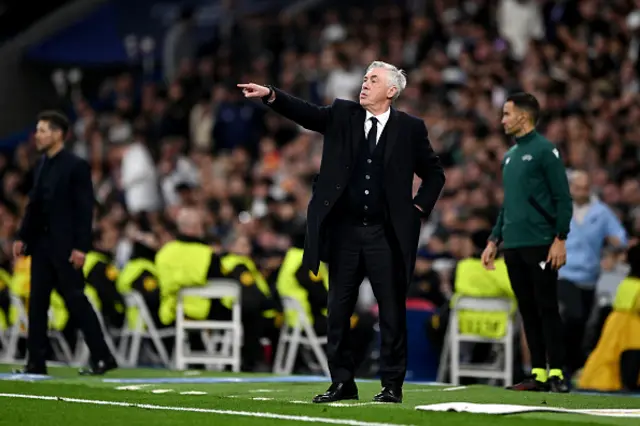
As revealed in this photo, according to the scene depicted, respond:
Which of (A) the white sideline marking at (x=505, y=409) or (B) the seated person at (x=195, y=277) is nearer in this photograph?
(A) the white sideline marking at (x=505, y=409)

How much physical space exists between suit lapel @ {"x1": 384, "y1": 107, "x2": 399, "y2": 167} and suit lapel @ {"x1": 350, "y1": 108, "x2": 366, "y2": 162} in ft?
0.56

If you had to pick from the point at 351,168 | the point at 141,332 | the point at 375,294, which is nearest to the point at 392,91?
the point at 351,168

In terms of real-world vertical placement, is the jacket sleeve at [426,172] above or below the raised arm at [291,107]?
below

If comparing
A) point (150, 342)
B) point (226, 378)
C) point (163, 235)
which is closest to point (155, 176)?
point (163, 235)

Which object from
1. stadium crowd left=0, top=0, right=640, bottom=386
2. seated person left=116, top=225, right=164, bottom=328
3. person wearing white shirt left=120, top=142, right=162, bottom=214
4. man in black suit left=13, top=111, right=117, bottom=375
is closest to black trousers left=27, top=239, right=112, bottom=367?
man in black suit left=13, top=111, right=117, bottom=375

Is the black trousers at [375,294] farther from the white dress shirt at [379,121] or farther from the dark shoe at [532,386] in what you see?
the dark shoe at [532,386]

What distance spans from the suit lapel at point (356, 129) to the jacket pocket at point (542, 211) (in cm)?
240

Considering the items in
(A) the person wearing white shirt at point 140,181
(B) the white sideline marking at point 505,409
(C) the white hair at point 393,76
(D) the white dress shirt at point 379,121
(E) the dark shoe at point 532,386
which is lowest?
(B) the white sideline marking at point 505,409

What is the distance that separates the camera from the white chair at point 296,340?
15570mm

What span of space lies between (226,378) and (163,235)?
521 centimetres

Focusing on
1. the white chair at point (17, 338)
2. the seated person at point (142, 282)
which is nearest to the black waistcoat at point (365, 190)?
the seated person at point (142, 282)

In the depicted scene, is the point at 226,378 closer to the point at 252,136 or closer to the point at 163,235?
the point at 163,235

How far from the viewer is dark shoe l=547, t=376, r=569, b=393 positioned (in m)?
12.2

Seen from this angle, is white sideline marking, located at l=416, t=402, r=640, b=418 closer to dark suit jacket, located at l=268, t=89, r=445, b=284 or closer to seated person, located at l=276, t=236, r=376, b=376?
dark suit jacket, located at l=268, t=89, r=445, b=284
